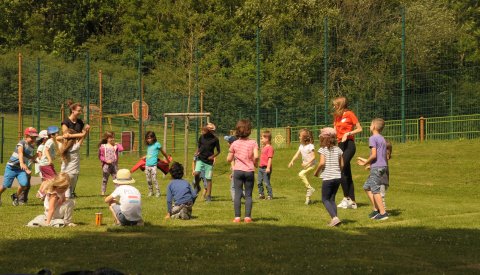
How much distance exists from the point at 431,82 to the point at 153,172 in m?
15.6

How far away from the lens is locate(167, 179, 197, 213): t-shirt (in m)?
16.4

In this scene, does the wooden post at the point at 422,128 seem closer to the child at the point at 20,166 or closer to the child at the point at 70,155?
the child at the point at 20,166

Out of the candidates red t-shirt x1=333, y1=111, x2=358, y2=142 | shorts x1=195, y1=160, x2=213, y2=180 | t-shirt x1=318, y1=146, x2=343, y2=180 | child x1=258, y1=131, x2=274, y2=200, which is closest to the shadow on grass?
t-shirt x1=318, y1=146, x2=343, y2=180

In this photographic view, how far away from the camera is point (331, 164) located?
1542 centimetres

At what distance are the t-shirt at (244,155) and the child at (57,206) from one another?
112 inches

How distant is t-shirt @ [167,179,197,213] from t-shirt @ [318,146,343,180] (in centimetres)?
246

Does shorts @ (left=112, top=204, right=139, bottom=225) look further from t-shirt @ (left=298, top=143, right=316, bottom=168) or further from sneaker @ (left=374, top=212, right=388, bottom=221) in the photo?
t-shirt @ (left=298, top=143, right=316, bottom=168)

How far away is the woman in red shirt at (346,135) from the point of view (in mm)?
18062

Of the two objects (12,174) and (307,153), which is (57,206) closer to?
(12,174)

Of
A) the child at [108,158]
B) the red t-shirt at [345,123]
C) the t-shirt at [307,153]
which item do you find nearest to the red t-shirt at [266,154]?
the t-shirt at [307,153]

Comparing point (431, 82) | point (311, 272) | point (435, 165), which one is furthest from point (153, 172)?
point (431, 82)

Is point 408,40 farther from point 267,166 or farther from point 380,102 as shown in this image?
point 267,166

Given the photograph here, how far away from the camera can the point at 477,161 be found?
28.0 m

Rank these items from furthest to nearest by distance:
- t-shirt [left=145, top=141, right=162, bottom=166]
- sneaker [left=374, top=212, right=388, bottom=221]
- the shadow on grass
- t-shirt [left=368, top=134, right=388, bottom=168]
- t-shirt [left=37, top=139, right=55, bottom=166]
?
t-shirt [left=145, top=141, right=162, bottom=166], t-shirt [left=37, top=139, right=55, bottom=166], t-shirt [left=368, top=134, right=388, bottom=168], sneaker [left=374, top=212, right=388, bottom=221], the shadow on grass
